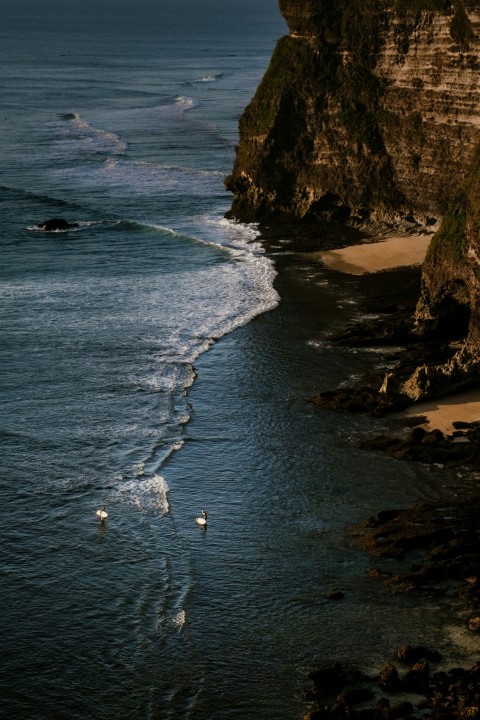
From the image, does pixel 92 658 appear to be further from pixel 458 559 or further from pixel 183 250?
pixel 183 250

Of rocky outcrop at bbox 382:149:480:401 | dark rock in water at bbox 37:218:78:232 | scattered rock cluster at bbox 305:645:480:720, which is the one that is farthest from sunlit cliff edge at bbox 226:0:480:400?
scattered rock cluster at bbox 305:645:480:720

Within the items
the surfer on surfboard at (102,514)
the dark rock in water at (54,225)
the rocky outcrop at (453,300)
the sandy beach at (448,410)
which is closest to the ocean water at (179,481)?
the surfer on surfboard at (102,514)

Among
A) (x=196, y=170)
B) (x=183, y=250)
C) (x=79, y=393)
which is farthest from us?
(x=196, y=170)

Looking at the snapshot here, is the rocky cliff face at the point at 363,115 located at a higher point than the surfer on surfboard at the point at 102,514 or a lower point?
higher

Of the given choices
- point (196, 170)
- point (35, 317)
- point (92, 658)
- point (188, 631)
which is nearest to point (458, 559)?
point (188, 631)

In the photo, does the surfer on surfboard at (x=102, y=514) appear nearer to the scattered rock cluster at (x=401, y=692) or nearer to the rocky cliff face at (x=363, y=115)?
the scattered rock cluster at (x=401, y=692)

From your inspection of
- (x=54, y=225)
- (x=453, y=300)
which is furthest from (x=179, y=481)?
(x=54, y=225)

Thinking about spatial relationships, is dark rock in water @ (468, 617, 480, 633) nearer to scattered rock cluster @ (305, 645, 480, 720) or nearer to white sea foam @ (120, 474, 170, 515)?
scattered rock cluster @ (305, 645, 480, 720)

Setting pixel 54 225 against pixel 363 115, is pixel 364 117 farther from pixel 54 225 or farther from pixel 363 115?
pixel 54 225
